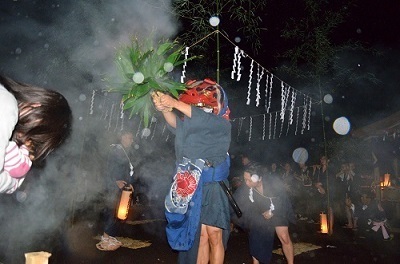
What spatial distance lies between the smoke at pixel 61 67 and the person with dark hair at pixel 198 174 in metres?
0.91

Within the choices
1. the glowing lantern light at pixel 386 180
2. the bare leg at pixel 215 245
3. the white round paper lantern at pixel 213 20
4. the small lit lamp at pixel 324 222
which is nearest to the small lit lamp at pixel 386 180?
the glowing lantern light at pixel 386 180

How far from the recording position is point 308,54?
11.0m

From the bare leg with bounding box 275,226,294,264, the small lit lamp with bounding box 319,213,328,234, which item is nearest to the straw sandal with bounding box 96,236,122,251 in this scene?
the bare leg with bounding box 275,226,294,264

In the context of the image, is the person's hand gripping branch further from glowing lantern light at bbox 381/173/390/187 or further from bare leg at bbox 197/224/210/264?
glowing lantern light at bbox 381/173/390/187

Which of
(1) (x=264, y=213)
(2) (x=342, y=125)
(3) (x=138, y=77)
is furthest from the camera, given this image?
(2) (x=342, y=125)

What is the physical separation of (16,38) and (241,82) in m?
10.2

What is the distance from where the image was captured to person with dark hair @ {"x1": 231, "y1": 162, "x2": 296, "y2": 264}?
5.02 metres

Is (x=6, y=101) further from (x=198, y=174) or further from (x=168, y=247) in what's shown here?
(x=168, y=247)

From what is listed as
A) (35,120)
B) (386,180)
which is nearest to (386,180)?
(386,180)

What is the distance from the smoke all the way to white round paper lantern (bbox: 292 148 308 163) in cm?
882

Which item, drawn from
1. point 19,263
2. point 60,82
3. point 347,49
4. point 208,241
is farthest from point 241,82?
point 19,263

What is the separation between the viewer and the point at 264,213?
5.13 m

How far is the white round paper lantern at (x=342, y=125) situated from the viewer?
1307 cm

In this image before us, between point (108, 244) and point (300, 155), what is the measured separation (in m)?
10.2
